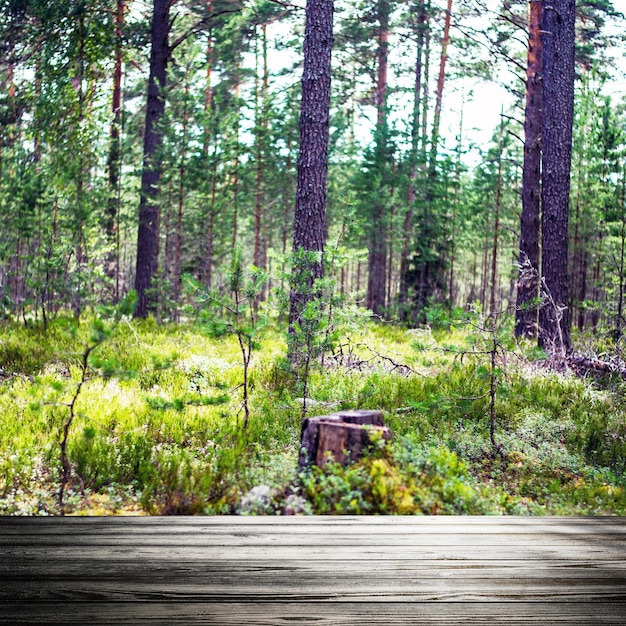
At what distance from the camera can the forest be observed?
3373 mm

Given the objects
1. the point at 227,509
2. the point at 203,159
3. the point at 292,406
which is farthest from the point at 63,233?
the point at 227,509

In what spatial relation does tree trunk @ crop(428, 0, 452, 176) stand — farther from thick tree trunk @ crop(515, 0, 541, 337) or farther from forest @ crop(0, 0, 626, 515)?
thick tree trunk @ crop(515, 0, 541, 337)

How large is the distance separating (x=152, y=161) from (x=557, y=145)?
512 centimetres

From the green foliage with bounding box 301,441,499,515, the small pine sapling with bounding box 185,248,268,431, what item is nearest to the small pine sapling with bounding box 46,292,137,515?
the small pine sapling with bounding box 185,248,268,431

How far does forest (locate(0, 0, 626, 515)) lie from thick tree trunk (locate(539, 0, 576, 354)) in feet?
0.09

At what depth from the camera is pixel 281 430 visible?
12.7 feet

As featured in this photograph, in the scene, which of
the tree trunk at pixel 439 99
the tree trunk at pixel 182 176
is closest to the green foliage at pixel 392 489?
the tree trunk at pixel 182 176

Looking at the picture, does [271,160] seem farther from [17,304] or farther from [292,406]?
[292,406]

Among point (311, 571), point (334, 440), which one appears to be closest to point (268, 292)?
point (334, 440)

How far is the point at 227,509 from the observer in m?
3.11

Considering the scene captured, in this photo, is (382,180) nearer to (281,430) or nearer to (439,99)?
(439,99)

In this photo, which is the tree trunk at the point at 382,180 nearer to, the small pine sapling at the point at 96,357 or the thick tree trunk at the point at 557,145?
the thick tree trunk at the point at 557,145

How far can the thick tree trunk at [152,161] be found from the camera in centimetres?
802

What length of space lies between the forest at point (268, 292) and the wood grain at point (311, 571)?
24 cm
